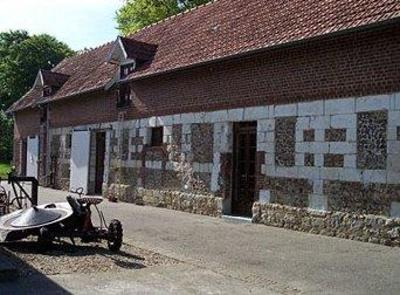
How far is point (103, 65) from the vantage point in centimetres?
2431

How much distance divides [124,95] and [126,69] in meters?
0.92

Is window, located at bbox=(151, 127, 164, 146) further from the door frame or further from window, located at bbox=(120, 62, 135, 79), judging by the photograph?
the door frame

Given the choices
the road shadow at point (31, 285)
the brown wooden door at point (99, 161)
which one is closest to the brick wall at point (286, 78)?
the brown wooden door at point (99, 161)

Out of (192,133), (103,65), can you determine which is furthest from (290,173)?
(103,65)

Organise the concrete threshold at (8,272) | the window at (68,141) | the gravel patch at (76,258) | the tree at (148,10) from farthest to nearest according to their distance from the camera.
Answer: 1. the tree at (148,10)
2. the window at (68,141)
3. the gravel patch at (76,258)
4. the concrete threshold at (8,272)

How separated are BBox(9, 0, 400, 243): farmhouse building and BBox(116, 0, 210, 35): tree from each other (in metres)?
15.0

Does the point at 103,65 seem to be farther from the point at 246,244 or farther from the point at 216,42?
the point at 246,244

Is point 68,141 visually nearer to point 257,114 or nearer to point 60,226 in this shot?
point 257,114

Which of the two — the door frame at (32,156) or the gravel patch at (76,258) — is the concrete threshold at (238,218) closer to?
the gravel patch at (76,258)

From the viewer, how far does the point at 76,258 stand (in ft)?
29.2

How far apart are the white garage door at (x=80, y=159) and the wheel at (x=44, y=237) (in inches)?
544

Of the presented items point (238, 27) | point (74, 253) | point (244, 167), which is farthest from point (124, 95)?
point (74, 253)

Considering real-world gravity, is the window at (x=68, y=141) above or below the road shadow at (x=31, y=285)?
above

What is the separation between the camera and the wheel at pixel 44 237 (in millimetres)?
9148
